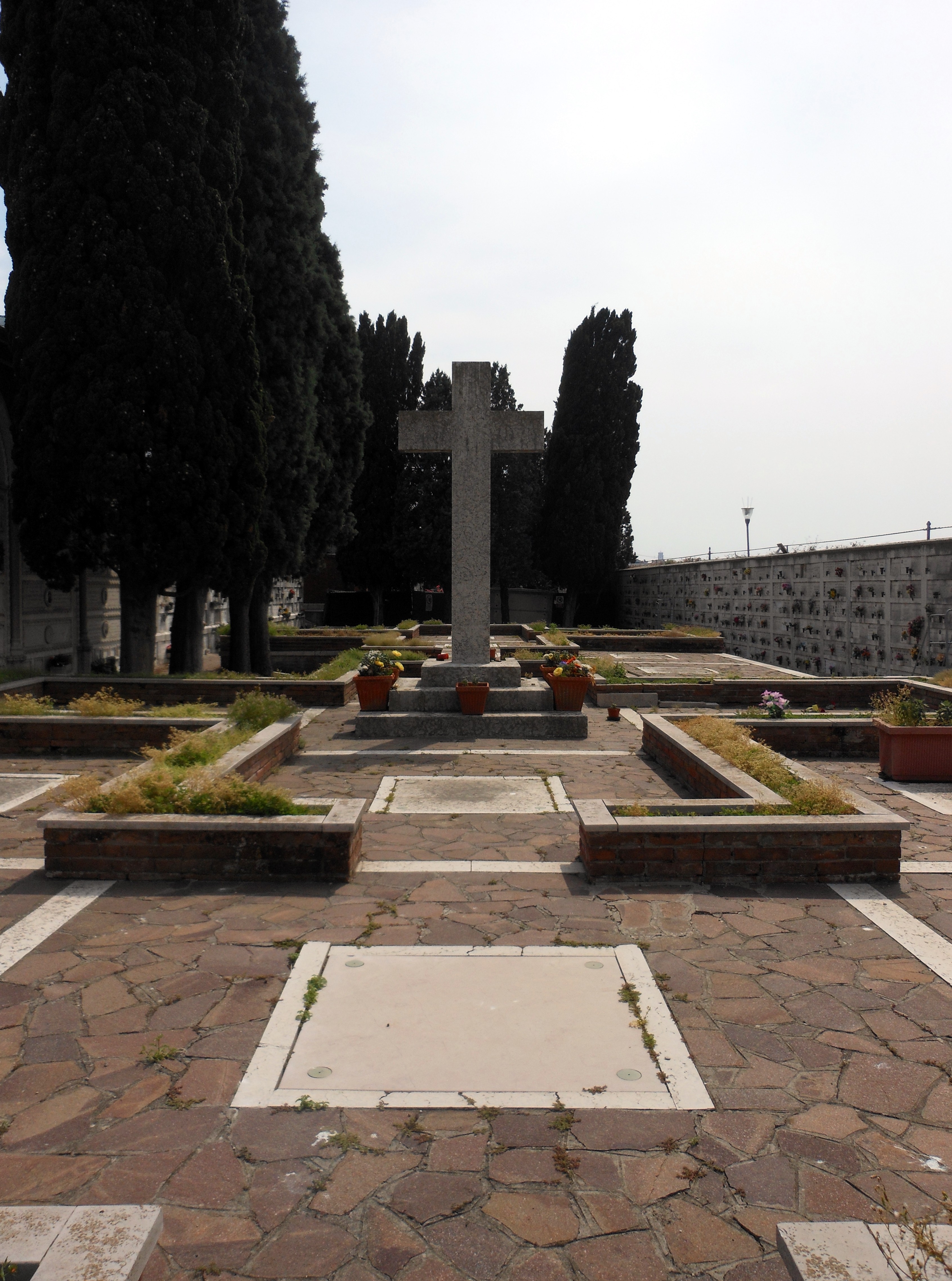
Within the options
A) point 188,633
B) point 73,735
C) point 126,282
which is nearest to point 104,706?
point 73,735

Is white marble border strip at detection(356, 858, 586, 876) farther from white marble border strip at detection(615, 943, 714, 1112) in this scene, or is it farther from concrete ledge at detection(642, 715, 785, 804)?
concrete ledge at detection(642, 715, 785, 804)

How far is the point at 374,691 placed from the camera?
431 inches

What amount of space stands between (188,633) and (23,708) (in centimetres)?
510

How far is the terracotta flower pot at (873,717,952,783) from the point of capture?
8.01 m

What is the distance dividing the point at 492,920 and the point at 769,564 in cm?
1879

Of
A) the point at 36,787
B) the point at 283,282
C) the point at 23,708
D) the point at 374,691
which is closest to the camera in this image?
the point at 36,787

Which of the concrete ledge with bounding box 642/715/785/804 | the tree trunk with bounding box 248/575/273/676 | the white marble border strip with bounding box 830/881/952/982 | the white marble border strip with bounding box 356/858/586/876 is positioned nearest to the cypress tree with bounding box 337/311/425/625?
the tree trunk with bounding box 248/575/273/676

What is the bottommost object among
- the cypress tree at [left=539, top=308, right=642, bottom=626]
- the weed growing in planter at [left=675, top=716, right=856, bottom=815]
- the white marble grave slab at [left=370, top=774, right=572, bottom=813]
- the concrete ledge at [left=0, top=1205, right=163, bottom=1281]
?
the concrete ledge at [left=0, top=1205, right=163, bottom=1281]

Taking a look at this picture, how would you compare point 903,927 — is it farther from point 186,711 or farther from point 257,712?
point 186,711

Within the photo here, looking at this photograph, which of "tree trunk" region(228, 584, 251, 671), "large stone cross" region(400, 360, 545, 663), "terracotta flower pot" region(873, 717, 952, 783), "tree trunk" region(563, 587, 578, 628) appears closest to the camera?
"terracotta flower pot" region(873, 717, 952, 783)

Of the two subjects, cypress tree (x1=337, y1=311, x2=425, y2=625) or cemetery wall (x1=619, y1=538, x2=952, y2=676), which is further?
cypress tree (x1=337, y1=311, x2=425, y2=625)

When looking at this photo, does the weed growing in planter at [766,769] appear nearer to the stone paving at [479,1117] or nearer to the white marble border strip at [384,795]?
the stone paving at [479,1117]

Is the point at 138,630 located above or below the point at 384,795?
above

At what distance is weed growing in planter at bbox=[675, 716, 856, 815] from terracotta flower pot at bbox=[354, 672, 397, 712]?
364 centimetres
